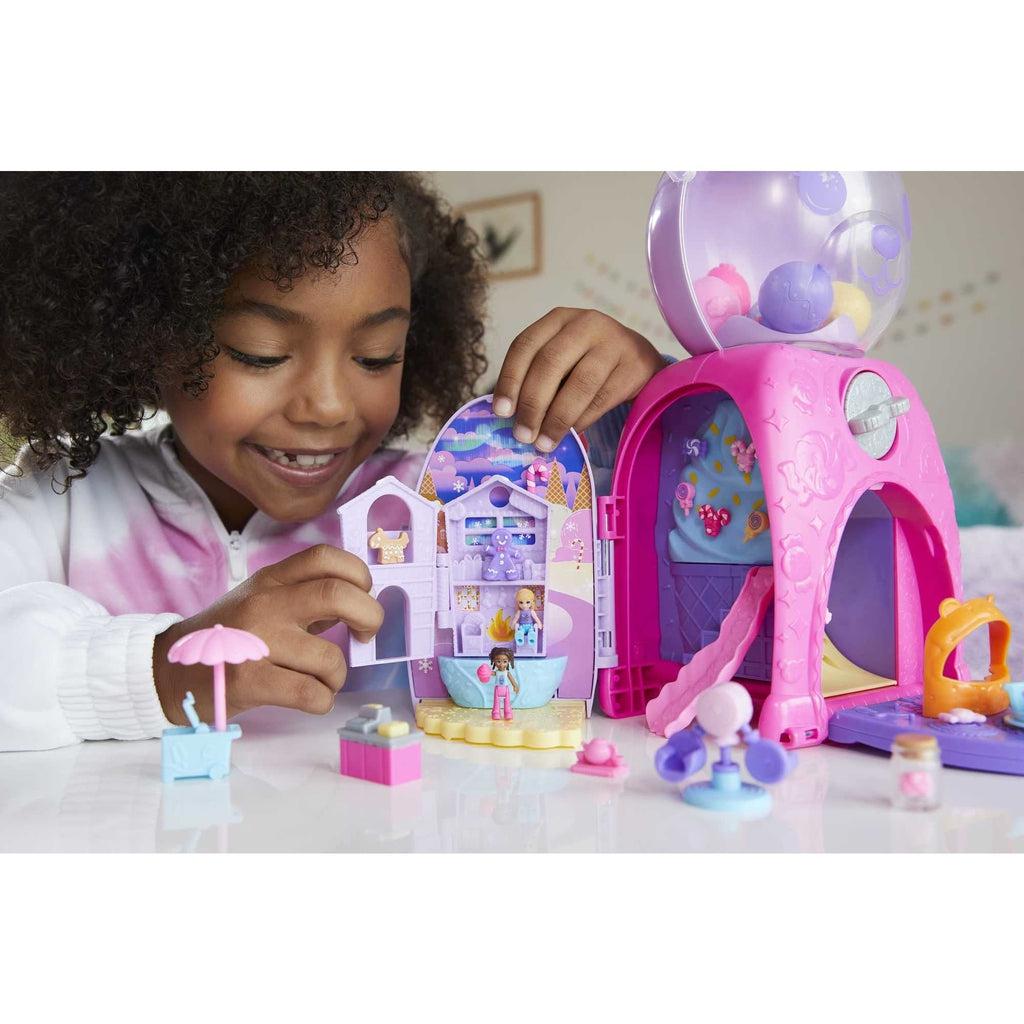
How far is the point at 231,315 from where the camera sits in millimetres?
1363

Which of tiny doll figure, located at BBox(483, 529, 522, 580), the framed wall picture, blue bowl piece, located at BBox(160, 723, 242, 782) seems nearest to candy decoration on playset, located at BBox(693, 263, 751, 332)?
tiny doll figure, located at BBox(483, 529, 522, 580)

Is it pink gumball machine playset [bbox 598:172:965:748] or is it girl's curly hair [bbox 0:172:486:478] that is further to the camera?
girl's curly hair [bbox 0:172:486:478]

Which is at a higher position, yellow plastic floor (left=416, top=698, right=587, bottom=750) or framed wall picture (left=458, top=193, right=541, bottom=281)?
framed wall picture (left=458, top=193, right=541, bottom=281)

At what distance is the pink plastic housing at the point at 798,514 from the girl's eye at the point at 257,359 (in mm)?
458

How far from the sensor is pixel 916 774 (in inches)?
36.9

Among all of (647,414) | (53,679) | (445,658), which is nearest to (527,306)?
(647,414)

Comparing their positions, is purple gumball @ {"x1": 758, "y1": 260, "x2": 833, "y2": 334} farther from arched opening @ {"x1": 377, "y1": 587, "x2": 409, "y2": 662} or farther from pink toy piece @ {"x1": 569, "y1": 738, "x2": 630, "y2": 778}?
arched opening @ {"x1": 377, "y1": 587, "x2": 409, "y2": 662}

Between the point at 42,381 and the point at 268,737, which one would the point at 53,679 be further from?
the point at 42,381

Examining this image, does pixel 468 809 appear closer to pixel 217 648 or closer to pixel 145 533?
pixel 217 648

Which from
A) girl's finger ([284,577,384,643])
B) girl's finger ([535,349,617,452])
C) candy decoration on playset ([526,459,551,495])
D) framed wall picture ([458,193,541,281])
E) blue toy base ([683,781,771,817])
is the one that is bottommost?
blue toy base ([683,781,771,817])

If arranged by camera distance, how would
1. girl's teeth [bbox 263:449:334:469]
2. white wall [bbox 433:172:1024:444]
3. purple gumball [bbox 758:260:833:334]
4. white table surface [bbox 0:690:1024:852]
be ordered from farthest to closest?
white wall [bbox 433:172:1024:444] → girl's teeth [bbox 263:449:334:469] → purple gumball [bbox 758:260:833:334] → white table surface [bbox 0:690:1024:852]

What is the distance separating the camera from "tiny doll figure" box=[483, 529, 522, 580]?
1340mm

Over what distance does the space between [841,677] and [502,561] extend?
45 cm

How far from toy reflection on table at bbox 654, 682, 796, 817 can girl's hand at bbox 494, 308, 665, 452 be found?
475mm
